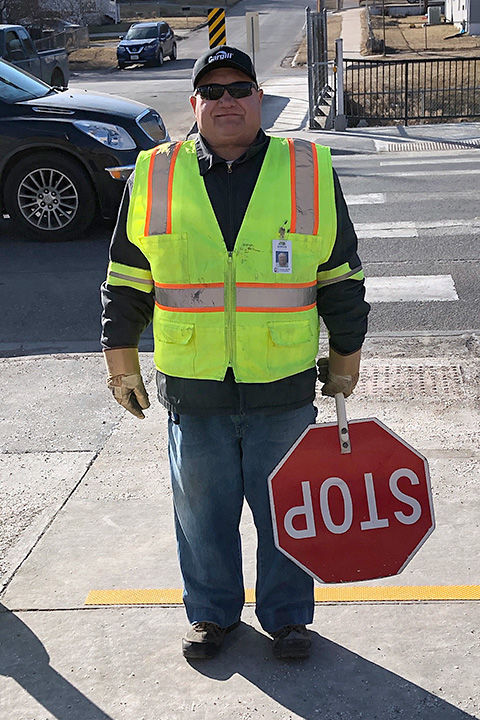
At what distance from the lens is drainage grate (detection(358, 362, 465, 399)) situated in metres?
6.20

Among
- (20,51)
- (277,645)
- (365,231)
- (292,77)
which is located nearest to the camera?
(277,645)

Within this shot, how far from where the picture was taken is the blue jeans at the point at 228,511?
3406mm

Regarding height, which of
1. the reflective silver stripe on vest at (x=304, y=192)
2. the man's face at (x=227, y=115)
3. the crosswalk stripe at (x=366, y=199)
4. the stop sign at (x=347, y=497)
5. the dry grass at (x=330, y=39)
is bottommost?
the dry grass at (x=330, y=39)

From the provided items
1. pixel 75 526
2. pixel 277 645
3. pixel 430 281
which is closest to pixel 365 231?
pixel 430 281

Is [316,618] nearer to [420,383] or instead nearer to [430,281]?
[420,383]

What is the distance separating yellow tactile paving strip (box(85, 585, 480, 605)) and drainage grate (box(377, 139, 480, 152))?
13064 millimetres

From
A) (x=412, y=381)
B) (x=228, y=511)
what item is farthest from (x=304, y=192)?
(x=412, y=381)

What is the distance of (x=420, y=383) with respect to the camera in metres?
6.36

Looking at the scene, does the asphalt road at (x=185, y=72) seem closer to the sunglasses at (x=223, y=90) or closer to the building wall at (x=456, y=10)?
the building wall at (x=456, y=10)

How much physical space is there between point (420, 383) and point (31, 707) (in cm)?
358

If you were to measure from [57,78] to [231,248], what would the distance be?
75.1ft

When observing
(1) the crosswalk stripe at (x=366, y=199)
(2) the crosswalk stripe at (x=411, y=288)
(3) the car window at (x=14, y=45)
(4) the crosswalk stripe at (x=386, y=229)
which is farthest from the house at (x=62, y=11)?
(2) the crosswalk stripe at (x=411, y=288)

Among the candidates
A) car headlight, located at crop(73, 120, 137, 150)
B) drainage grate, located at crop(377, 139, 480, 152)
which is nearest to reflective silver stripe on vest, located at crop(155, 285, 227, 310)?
car headlight, located at crop(73, 120, 137, 150)

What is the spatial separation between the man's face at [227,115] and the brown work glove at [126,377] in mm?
743
